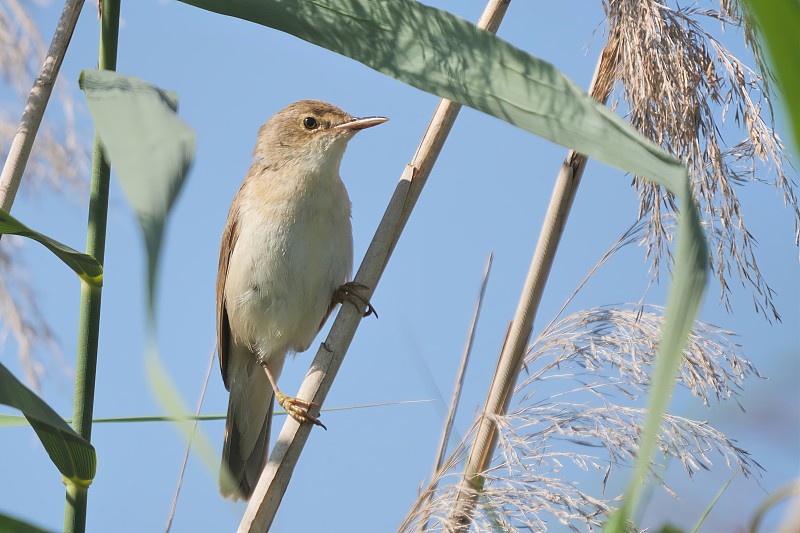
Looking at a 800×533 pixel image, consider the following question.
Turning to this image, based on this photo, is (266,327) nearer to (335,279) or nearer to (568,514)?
(335,279)

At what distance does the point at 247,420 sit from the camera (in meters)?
2.90

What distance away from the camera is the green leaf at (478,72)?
2.49ft

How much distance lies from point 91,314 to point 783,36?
38.8 inches

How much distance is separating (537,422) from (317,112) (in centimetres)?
159

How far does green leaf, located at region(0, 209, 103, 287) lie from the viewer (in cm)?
106

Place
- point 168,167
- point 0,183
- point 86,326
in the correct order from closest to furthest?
point 168,167 < point 86,326 < point 0,183

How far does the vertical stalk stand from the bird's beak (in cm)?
143

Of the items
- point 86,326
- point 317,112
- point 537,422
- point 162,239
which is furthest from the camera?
point 317,112

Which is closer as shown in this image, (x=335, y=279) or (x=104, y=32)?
(x=104, y=32)

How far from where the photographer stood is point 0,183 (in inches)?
52.9

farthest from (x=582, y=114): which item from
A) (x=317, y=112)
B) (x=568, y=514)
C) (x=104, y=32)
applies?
(x=317, y=112)

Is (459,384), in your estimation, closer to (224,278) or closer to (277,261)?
(277,261)

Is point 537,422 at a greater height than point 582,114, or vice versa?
point 582,114

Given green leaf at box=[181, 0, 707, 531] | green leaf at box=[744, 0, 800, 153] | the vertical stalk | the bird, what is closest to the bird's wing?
the bird
